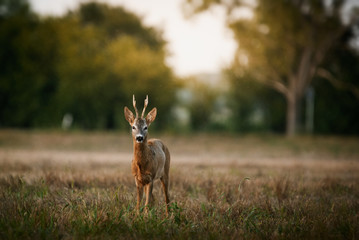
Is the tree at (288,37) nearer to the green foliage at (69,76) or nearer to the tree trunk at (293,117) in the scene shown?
the tree trunk at (293,117)

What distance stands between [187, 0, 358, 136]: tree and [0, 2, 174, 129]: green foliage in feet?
19.0

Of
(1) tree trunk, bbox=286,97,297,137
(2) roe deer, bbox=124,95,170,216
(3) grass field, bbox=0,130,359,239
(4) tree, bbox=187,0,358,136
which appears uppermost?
(4) tree, bbox=187,0,358,136

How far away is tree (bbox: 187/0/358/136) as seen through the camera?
22.2m

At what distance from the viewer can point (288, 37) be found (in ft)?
75.3

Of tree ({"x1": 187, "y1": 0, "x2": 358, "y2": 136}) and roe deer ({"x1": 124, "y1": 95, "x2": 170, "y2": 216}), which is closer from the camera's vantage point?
roe deer ({"x1": 124, "y1": 95, "x2": 170, "y2": 216})

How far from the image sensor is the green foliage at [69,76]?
73.3 feet

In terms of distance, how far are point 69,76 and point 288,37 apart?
543 inches

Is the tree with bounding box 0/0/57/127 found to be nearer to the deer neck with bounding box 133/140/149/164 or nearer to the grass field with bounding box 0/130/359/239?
the grass field with bounding box 0/130/359/239

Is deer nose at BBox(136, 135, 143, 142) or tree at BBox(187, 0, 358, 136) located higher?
tree at BBox(187, 0, 358, 136)

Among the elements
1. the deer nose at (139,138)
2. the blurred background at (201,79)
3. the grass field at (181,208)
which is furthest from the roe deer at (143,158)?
the blurred background at (201,79)

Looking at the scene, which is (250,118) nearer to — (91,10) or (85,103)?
(85,103)

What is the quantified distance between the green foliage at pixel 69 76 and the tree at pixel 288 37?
19.0 ft

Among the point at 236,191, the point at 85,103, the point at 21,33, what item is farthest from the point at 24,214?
the point at 21,33

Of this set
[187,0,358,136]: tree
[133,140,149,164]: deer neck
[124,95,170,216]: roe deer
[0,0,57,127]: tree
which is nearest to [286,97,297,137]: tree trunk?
[187,0,358,136]: tree
